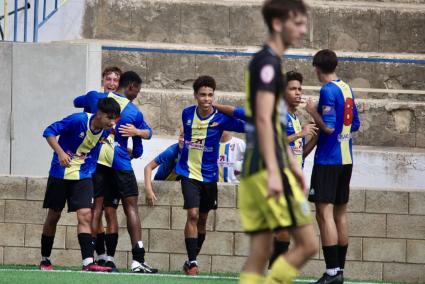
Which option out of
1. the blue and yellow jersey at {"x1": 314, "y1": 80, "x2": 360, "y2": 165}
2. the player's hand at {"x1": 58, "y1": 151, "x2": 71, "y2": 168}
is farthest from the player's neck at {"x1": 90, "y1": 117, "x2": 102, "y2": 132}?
the blue and yellow jersey at {"x1": 314, "y1": 80, "x2": 360, "y2": 165}

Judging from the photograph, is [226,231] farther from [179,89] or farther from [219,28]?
[219,28]

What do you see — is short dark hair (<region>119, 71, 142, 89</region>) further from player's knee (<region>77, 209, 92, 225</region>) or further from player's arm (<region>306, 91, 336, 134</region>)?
player's arm (<region>306, 91, 336, 134</region>)

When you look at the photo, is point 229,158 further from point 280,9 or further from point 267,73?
point 267,73

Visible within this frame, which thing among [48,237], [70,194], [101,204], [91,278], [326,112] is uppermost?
[326,112]

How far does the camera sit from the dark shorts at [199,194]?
11.6 meters

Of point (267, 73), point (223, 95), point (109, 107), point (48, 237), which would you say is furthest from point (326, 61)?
point (223, 95)

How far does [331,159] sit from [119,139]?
8.28 feet

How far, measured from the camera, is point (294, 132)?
11.4 m

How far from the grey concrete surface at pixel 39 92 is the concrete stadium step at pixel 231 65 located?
4.83 feet

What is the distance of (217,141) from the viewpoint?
11672 mm

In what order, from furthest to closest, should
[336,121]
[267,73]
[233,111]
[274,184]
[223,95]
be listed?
[223,95], [233,111], [336,121], [267,73], [274,184]

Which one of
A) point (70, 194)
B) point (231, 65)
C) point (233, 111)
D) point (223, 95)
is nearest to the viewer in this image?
point (233, 111)

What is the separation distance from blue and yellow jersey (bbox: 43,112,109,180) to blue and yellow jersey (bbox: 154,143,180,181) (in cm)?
125

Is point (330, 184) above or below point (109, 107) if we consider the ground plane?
below
